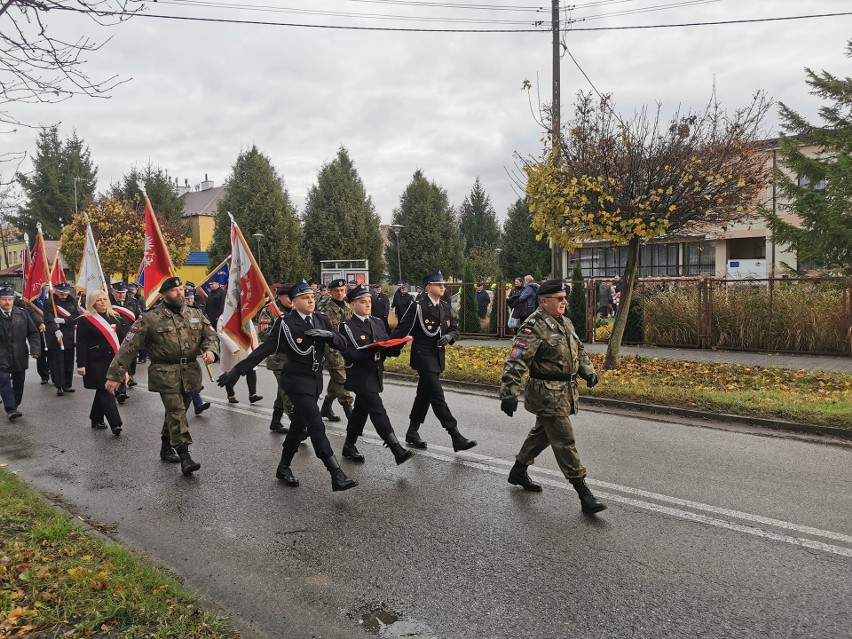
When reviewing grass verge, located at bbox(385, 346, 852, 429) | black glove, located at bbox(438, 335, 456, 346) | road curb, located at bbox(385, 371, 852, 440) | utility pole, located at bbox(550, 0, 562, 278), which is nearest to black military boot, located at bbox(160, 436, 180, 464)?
black glove, located at bbox(438, 335, 456, 346)

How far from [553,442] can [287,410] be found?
372 centimetres

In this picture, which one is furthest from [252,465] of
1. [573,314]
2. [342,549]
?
[573,314]

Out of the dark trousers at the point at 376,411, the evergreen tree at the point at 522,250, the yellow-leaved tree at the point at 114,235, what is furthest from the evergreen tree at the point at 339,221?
the dark trousers at the point at 376,411

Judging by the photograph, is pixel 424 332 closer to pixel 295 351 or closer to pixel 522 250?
pixel 295 351

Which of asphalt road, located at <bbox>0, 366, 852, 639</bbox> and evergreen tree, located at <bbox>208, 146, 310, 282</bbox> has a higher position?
evergreen tree, located at <bbox>208, 146, 310, 282</bbox>

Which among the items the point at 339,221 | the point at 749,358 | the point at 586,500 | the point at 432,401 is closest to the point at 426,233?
the point at 339,221

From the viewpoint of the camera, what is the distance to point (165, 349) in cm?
650

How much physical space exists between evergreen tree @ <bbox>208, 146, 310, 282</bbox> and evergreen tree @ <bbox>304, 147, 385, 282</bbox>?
2317 millimetres

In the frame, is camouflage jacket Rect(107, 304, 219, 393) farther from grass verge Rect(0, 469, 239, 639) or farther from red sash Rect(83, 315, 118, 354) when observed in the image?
red sash Rect(83, 315, 118, 354)

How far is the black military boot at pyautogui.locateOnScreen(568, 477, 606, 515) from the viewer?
16.1 feet

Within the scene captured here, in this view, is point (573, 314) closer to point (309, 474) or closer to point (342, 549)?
point (309, 474)

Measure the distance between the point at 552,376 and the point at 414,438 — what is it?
2416 mm

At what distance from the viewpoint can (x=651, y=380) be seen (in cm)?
1095

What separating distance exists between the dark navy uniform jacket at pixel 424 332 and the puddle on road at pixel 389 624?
3.55m
